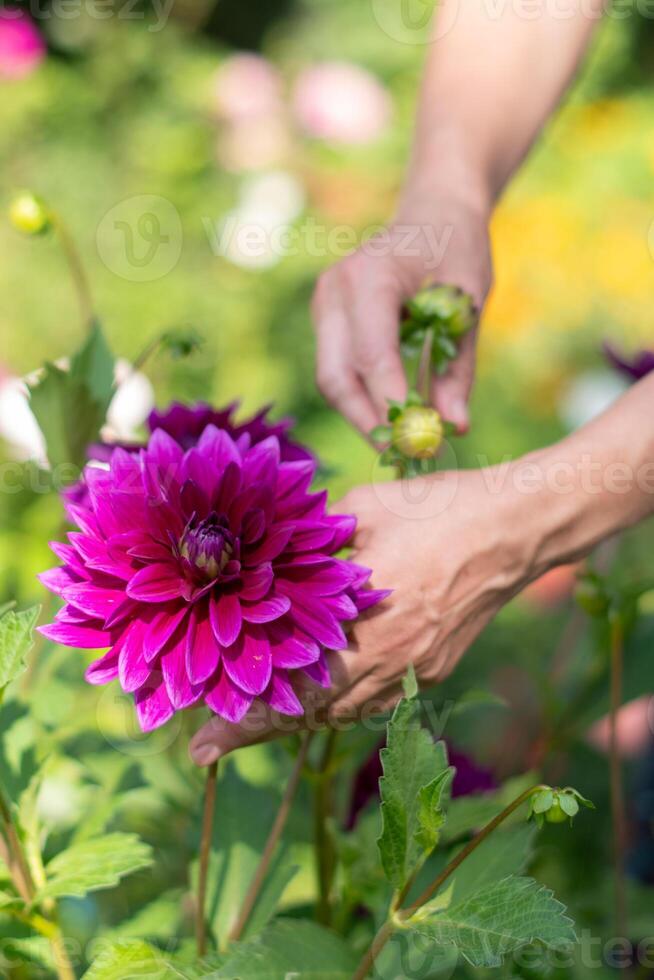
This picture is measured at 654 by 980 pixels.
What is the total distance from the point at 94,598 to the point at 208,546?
6 cm

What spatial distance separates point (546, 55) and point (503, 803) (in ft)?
2.16

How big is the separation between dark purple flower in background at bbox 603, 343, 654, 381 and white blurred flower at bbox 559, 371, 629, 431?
1.05m

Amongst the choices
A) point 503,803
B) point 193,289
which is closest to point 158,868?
point 503,803

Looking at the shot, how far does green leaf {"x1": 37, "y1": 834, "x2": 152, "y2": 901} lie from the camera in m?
0.50

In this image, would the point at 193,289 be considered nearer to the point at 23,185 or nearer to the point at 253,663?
the point at 23,185

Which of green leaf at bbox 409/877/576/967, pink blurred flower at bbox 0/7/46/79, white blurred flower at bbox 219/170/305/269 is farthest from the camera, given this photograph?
pink blurred flower at bbox 0/7/46/79

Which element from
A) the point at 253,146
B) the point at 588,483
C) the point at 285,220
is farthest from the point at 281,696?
the point at 253,146

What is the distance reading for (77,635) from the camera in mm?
471

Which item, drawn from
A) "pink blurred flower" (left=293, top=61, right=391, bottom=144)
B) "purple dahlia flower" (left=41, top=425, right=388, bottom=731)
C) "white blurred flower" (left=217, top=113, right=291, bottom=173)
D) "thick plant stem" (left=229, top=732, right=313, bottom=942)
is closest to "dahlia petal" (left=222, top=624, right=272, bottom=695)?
"purple dahlia flower" (left=41, top=425, right=388, bottom=731)

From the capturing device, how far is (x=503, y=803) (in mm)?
637

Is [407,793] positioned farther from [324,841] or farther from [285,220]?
[285,220]

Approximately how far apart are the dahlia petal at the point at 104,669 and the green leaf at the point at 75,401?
0.74 ft

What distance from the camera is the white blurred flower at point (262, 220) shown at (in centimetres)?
203

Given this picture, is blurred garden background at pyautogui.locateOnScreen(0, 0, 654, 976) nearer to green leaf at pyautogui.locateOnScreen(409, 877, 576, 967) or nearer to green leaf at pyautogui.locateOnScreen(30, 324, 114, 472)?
green leaf at pyautogui.locateOnScreen(30, 324, 114, 472)
